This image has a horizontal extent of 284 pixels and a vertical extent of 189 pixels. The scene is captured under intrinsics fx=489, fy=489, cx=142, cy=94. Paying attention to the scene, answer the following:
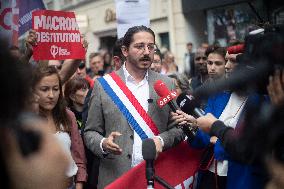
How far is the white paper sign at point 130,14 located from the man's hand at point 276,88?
363cm

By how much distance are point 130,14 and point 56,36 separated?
1326 mm

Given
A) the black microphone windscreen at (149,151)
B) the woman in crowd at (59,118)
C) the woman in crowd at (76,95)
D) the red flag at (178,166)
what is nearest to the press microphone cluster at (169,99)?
the red flag at (178,166)

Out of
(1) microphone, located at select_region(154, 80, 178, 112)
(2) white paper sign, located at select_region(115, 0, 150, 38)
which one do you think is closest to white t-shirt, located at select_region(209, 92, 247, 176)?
(1) microphone, located at select_region(154, 80, 178, 112)

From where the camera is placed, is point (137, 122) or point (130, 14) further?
point (130, 14)

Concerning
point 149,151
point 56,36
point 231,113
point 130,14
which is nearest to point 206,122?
point 149,151

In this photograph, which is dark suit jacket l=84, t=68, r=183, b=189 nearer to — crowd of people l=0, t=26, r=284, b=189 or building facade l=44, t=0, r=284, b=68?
crowd of people l=0, t=26, r=284, b=189

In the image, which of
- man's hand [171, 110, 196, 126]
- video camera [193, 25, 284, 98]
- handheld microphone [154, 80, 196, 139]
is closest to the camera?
video camera [193, 25, 284, 98]

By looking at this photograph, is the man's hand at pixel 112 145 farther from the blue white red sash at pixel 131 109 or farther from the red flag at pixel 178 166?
the blue white red sash at pixel 131 109

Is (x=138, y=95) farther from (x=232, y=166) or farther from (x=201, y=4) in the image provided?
(x=201, y=4)

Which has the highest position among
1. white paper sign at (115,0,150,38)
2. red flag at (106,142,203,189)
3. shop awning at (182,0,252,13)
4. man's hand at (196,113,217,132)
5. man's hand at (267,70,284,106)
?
shop awning at (182,0,252,13)

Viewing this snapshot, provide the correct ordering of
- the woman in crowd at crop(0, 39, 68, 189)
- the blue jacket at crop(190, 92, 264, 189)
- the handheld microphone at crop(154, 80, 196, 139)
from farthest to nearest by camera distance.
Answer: the handheld microphone at crop(154, 80, 196, 139) < the blue jacket at crop(190, 92, 264, 189) < the woman in crowd at crop(0, 39, 68, 189)

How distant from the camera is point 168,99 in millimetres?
3322

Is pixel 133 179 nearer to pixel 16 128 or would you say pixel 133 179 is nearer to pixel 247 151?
pixel 247 151

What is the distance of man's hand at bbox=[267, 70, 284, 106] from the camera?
1.86 m
